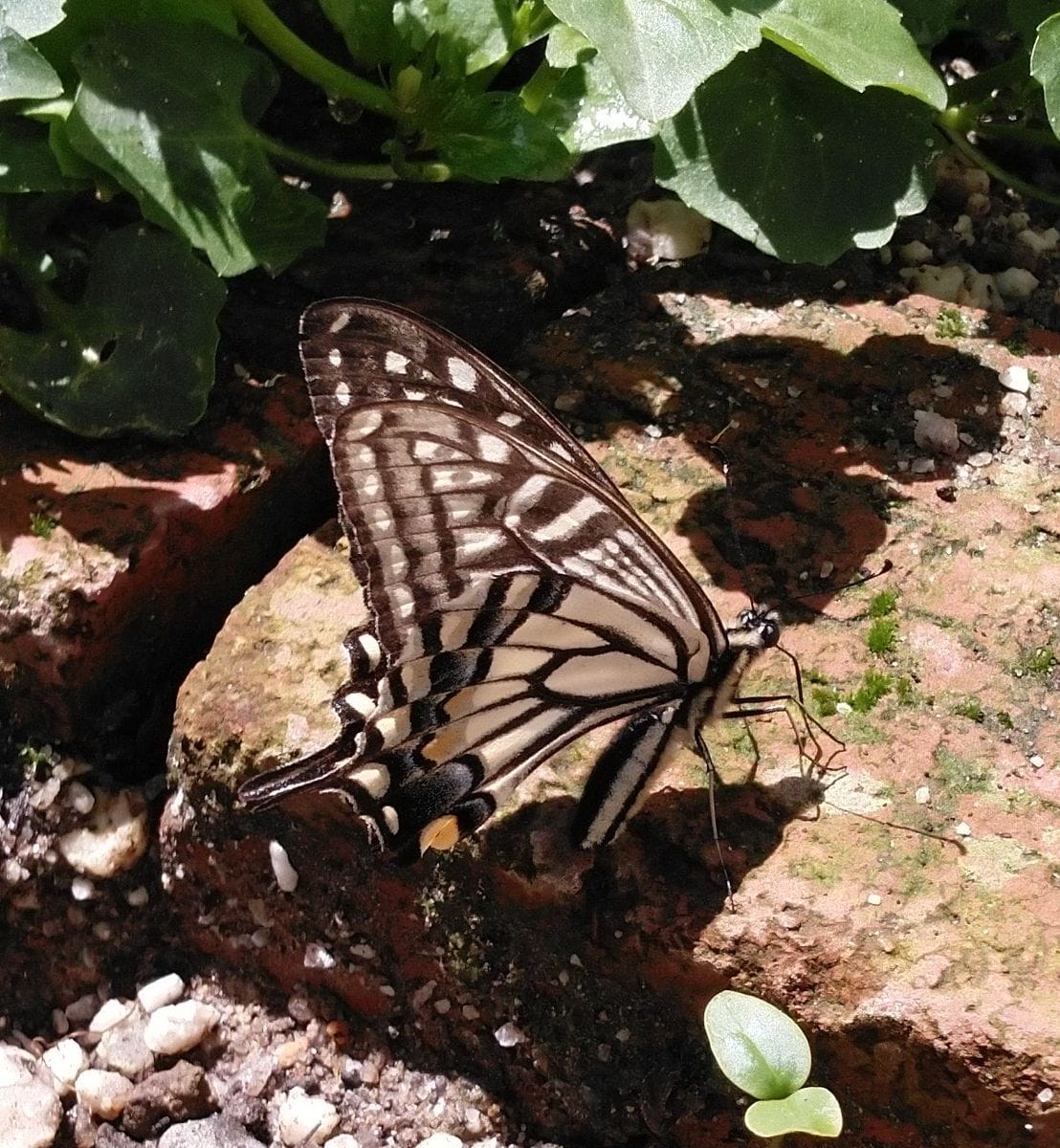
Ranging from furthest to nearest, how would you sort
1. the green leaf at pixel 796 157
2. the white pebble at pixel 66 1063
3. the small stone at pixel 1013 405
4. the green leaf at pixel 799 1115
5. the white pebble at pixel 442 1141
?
the small stone at pixel 1013 405, the green leaf at pixel 796 157, the white pebble at pixel 66 1063, the white pebble at pixel 442 1141, the green leaf at pixel 799 1115

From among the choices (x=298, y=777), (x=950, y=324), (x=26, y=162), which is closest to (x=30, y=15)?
(x=26, y=162)

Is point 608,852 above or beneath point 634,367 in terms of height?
beneath

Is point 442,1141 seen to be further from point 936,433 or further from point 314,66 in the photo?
point 314,66

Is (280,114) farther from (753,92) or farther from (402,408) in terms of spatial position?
(402,408)

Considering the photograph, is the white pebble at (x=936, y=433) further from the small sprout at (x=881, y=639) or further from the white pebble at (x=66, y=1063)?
the white pebble at (x=66, y=1063)

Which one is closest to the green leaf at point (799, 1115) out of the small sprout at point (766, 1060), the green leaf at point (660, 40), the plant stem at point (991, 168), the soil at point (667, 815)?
the small sprout at point (766, 1060)

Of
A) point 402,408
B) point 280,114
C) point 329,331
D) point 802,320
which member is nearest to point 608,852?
point 402,408
